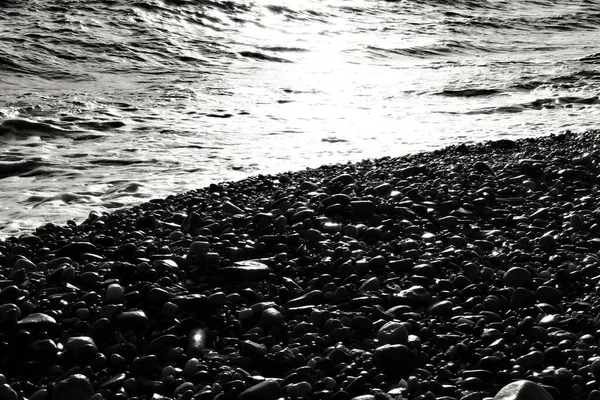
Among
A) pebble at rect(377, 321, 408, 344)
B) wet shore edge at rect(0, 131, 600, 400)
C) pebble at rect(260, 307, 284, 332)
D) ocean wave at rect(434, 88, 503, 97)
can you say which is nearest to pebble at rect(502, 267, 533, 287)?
wet shore edge at rect(0, 131, 600, 400)

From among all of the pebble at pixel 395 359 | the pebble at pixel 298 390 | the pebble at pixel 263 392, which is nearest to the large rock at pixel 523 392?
the pebble at pixel 395 359

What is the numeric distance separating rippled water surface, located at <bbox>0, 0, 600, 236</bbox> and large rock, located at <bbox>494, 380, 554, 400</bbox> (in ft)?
13.2

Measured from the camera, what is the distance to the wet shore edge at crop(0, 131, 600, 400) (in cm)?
245

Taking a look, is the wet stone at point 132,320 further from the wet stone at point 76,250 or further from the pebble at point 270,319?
the wet stone at point 76,250

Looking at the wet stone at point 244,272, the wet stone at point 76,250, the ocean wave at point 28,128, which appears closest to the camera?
the wet stone at point 244,272

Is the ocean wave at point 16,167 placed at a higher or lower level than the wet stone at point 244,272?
lower

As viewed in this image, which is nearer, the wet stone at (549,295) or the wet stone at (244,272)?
the wet stone at (549,295)

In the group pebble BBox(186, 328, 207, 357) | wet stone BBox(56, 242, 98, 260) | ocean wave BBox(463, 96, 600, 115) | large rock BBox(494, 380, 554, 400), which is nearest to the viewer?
large rock BBox(494, 380, 554, 400)

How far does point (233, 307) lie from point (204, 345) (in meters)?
0.36

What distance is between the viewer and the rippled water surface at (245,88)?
23.1ft

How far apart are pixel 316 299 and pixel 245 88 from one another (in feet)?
28.8

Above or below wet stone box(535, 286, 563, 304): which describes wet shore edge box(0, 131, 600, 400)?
below

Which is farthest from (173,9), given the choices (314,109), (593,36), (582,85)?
(593,36)

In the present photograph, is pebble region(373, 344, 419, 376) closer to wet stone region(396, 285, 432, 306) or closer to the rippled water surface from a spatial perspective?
wet stone region(396, 285, 432, 306)
